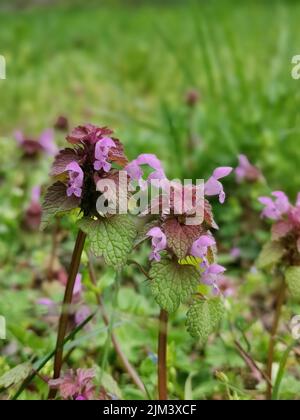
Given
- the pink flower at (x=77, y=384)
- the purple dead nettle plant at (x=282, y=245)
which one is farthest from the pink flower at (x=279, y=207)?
the pink flower at (x=77, y=384)

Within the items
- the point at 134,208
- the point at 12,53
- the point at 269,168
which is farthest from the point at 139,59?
the point at 134,208

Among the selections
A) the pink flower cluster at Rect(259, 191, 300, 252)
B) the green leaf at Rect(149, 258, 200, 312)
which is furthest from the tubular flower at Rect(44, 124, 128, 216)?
the pink flower cluster at Rect(259, 191, 300, 252)

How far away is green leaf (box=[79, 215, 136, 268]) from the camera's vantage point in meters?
0.84

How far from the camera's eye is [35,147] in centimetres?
192

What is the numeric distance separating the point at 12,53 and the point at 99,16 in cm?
314

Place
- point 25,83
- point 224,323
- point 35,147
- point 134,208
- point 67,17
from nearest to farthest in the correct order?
point 134,208
point 224,323
point 35,147
point 25,83
point 67,17

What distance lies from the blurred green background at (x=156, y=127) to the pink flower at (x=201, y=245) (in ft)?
0.71

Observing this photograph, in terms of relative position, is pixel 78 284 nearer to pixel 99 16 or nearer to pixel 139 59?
pixel 139 59

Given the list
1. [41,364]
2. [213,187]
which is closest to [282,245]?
[213,187]

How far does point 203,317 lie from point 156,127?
144 centimetres

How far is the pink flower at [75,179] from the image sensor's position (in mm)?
845

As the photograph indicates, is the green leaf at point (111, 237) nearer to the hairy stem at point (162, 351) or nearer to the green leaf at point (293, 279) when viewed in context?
the hairy stem at point (162, 351)

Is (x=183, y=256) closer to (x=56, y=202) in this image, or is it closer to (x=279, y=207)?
(x=56, y=202)

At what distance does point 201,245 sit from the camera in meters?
0.87
